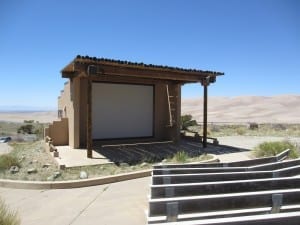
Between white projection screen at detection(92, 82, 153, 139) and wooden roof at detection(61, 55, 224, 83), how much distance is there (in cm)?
142

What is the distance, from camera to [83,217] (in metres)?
4.92

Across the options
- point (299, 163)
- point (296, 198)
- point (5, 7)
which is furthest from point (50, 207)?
point (5, 7)

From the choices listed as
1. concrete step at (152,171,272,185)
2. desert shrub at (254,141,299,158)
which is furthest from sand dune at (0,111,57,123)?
concrete step at (152,171,272,185)

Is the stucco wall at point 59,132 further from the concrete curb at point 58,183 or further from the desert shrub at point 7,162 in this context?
the concrete curb at point 58,183

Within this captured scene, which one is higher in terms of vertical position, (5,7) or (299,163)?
(5,7)

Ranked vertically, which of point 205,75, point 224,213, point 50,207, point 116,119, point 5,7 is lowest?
point 50,207

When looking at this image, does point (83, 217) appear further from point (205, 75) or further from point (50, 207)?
point (205, 75)

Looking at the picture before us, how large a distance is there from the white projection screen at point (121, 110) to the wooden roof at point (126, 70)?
142 cm

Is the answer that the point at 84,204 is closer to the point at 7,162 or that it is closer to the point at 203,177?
the point at 203,177

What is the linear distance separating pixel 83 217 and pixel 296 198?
3.10 metres

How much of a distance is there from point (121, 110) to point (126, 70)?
277 cm

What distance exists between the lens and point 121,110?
12609 mm

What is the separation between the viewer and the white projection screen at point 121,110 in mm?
12086

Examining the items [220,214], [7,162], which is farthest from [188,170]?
[7,162]
